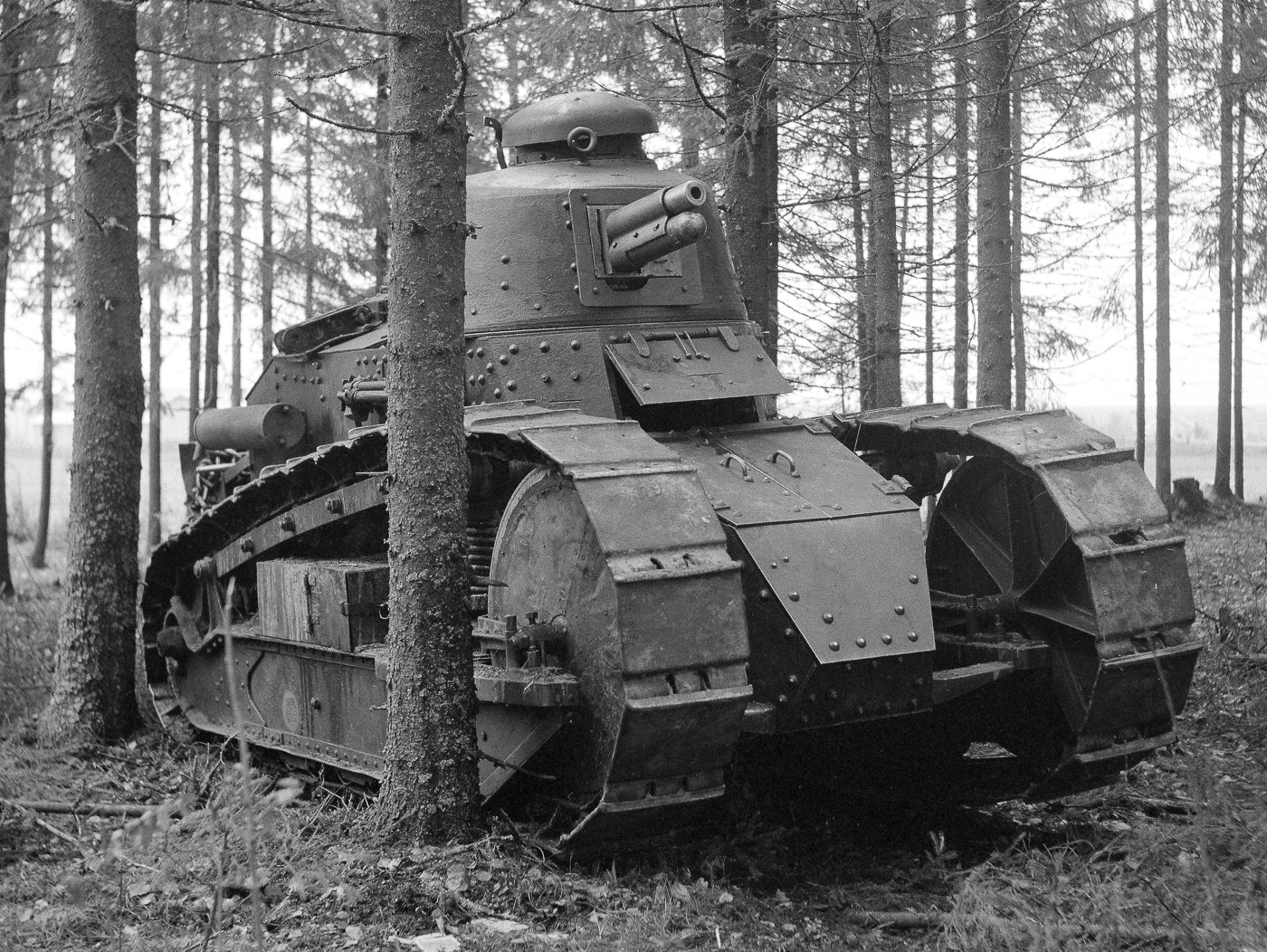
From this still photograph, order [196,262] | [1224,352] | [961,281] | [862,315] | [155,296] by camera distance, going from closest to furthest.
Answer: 1. [196,262]
2. [862,315]
3. [155,296]
4. [961,281]
5. [1224,352]

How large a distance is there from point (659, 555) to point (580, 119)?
3422mm

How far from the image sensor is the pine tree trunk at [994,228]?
11.5 metres

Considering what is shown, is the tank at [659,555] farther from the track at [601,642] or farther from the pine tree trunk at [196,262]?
the pine tree trunk at [196,262]

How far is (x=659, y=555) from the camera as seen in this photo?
5488 millimetres

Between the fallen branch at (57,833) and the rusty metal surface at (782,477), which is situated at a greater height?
the rusty metal surface at (782,477)

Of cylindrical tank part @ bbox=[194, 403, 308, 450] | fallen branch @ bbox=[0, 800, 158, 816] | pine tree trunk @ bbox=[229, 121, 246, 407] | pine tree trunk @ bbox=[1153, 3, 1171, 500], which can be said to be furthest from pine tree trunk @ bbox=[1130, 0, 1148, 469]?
fallen branch @ bbox=[0, 800, 158, 816]

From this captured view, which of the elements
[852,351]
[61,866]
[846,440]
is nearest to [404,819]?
[61,866]

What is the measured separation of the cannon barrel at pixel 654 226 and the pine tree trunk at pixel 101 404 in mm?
3363

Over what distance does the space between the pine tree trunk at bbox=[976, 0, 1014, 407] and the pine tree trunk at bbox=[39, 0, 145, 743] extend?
6667mm

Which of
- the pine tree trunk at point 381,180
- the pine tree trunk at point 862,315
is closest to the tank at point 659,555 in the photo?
the pine tree trunk at point 381,180

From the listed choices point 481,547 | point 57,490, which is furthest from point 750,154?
point 57,490

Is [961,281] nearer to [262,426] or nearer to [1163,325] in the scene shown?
[1163,325]

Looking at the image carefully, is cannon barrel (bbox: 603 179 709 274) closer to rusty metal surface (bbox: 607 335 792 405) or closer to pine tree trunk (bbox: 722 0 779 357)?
rusty metal surface (bbox: 607 335 792 405)

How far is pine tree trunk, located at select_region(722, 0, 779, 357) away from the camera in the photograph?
33.1 ft
